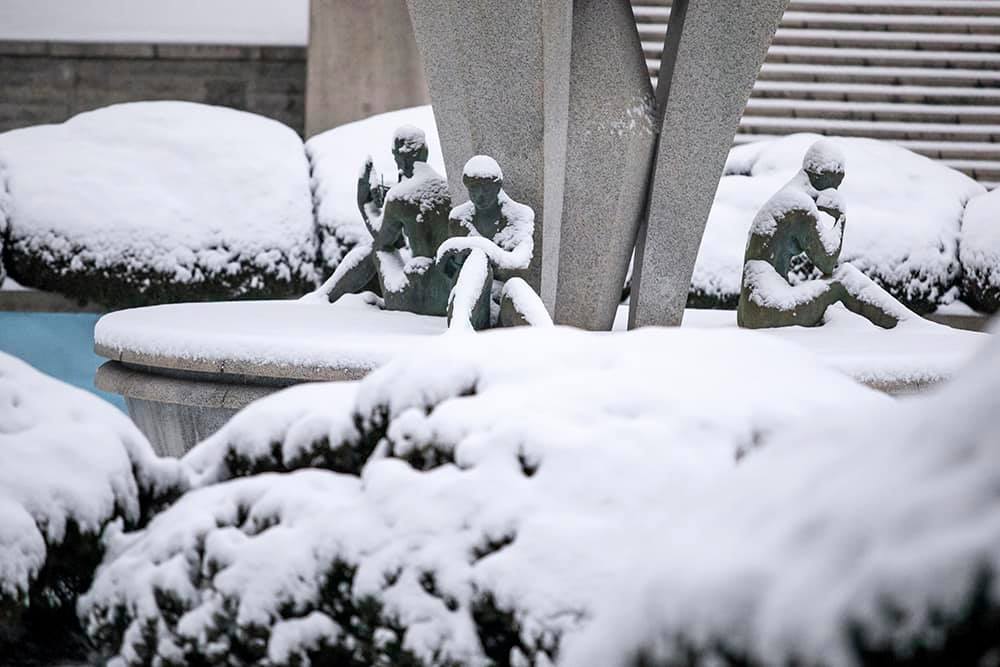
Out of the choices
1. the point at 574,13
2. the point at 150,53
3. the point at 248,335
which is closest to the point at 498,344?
the point at 248,335

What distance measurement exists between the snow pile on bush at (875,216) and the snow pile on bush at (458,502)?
6.59 m

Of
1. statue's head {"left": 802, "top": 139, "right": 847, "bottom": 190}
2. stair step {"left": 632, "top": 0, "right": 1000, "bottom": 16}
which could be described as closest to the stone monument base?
statue's head {"left": 802, "top": 139, "right": 847, "bottom": 190}

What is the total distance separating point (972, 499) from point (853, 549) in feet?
0.32

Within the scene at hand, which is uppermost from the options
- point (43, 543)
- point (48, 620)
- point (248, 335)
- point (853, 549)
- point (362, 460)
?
point (853, 549)

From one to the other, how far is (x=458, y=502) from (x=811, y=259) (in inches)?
157

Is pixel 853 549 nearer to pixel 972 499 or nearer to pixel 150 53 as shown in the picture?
pixel 972 499

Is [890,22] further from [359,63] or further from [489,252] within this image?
[489,252]

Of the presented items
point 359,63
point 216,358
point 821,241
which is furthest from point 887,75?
point 216,358

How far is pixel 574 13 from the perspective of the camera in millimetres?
5070

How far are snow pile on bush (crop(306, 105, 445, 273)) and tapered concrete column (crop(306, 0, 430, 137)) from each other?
1.88 feet

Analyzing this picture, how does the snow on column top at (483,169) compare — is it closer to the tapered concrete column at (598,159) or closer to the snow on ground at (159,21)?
the tapered concrete column at (598,159)

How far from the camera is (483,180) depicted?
15.8 feet

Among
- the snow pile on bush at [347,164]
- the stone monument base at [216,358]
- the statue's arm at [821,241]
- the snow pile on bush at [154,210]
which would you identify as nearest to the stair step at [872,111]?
the snow pile on bush at [347,164]

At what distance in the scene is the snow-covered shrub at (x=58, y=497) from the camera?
1.91 metres
